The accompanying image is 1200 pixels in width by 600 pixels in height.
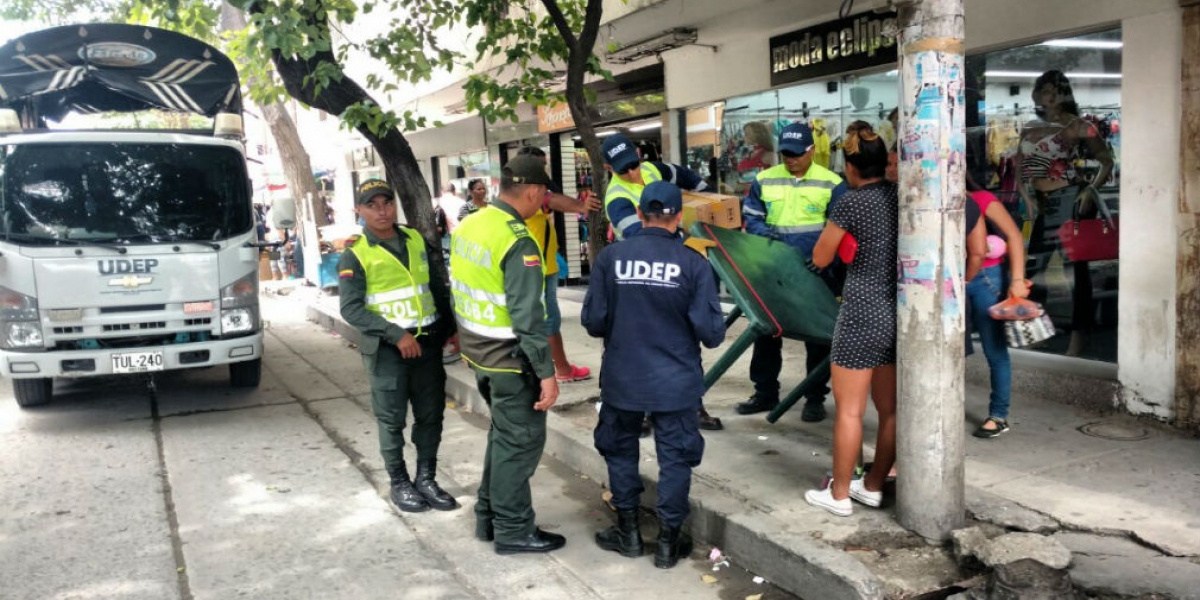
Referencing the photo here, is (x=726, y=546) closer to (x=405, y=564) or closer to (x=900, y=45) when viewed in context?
(x=405, y=564)

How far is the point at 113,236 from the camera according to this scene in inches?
283

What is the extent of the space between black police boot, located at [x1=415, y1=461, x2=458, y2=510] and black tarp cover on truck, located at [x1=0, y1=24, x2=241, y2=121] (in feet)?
17.6

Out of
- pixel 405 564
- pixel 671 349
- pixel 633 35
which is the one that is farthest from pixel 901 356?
pixel 633 35

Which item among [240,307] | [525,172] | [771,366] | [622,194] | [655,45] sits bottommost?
[771,366]

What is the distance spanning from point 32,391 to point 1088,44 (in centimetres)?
876

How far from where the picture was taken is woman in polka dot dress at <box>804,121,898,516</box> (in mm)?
4008

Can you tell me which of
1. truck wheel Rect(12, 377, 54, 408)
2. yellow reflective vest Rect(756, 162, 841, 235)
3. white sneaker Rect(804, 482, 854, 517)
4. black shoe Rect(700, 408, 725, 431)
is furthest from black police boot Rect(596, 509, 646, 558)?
truck wheel Rect(12, 377, 54, 408)

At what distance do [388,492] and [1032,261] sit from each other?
4.85 meters

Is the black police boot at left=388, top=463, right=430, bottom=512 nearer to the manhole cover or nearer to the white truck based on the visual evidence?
the white truck

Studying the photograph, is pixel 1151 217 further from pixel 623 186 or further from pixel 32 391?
pixel 32 391

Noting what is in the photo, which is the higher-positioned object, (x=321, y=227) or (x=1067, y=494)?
(x=321, y=227)

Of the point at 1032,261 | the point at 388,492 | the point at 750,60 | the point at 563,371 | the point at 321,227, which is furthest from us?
the point at 321,227

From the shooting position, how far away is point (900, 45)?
12.4 ft

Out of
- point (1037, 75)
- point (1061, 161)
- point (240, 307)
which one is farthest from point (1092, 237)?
point (240, 307)
